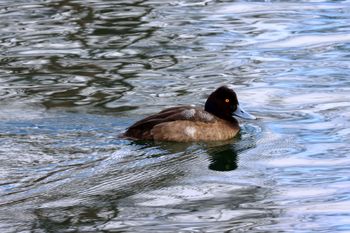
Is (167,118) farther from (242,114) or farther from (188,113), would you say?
(242,114)

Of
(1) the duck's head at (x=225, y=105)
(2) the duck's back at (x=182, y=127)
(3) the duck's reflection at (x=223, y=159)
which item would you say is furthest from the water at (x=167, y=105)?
(1) the duck's head at (x=225, y=105)

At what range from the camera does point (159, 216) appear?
29.9 feet

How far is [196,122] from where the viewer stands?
12008mm

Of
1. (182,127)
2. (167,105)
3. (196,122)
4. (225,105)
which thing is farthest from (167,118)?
(167,105)

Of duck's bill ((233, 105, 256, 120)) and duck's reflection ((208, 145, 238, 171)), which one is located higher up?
duck's bill ((233, 105, 256, 120))

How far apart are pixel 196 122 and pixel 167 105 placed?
4.12 ft

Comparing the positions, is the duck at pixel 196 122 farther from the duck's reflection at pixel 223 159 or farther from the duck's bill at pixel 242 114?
the duck's reflection at pixel 223 159

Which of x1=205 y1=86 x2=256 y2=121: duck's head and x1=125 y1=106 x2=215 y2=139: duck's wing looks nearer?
x1=125 y1=106 x2=215 y2=139: duck's wing

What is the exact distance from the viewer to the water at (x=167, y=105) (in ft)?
30.5

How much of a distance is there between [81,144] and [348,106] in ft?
10.5

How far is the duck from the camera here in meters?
11.8

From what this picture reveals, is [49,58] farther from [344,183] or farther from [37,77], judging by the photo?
[344,183]

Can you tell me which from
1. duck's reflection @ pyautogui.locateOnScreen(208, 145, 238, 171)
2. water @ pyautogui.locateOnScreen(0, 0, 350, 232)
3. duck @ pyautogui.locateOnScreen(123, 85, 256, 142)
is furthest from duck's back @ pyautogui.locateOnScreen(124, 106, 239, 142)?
duck's reflection @ pyautogui.locateOnScreen(208, 145, 238, 171)

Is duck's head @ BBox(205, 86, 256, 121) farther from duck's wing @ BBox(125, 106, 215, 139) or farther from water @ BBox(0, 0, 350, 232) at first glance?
water @ BBox(0, 0, 350, 232)
